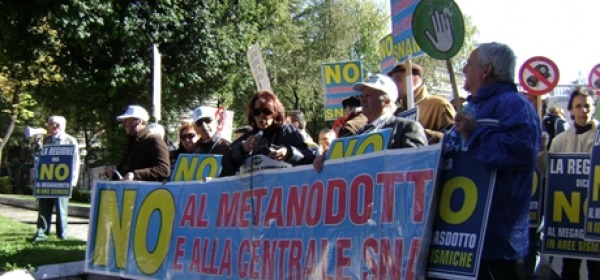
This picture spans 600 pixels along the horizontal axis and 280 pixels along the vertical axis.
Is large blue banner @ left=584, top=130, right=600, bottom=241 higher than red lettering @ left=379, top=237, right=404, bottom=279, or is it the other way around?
large blue banner @ left=584, top=130, right=600, bottom=241

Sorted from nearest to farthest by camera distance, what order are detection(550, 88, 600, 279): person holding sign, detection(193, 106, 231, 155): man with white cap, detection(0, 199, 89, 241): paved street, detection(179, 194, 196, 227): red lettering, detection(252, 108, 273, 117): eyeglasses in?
detection(252, 108, 273, 117): eyeglasses
detection(179, 194, 196, 227): red lettering
detection(550, 88, 600, 279): person holding sign
detection(193, 106, 231, 155): man with white cap
detection(0, 199, 89, 241): paved street

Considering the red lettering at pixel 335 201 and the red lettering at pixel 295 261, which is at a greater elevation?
the red lettering at pixel 335 201

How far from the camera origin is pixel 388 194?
4.44 meters

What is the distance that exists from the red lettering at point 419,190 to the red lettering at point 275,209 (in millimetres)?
1373

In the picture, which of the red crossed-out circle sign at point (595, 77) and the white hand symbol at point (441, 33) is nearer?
the white hand symbol at point (441, 33)

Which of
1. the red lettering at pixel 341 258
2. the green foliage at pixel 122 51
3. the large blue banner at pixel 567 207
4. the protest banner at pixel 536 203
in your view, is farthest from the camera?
the green foliage at pixel 122 51

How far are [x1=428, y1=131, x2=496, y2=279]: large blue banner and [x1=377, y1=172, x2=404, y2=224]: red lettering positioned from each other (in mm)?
319

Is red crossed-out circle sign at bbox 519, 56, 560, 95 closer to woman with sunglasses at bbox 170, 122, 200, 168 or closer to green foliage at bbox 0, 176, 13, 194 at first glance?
woman with sunglasses at bbox 170, 122, 200, 168

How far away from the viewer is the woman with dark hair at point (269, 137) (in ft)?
19.4

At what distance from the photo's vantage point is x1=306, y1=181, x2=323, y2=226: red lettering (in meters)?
4.99

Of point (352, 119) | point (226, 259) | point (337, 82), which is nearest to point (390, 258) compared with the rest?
point (226, 259)

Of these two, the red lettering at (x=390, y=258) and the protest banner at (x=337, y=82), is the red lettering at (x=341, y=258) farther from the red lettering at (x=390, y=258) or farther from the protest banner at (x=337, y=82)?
the protest banner at (x=337, y=82)

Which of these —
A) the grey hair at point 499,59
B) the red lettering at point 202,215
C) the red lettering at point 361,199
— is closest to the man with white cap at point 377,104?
the red lettering at point 361,199

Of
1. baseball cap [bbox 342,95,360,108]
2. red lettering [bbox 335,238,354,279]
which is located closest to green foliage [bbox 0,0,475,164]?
baseball cap [bbox 342,95,360,108]
